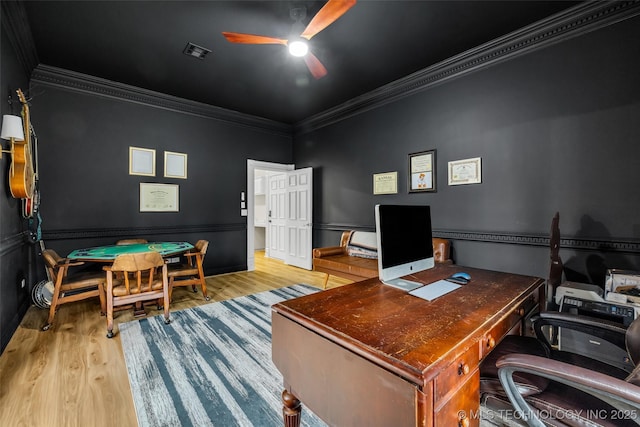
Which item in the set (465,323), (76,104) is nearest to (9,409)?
(465,323)

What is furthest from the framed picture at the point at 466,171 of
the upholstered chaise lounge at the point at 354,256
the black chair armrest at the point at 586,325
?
the black chair armrest at the point at 586,325

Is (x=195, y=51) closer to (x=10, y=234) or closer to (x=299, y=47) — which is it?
(x=299, y=47)

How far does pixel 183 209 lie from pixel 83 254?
169 cm

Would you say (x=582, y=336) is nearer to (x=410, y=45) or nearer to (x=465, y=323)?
(x=465, y=323)

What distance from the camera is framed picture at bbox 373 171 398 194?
4.10 meters

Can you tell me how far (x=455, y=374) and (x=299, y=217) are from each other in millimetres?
4713

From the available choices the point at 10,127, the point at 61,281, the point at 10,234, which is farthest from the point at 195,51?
the point at 61,281

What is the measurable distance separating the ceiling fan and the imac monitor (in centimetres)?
150

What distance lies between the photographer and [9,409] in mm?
1625

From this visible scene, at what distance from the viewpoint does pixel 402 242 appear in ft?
4.99

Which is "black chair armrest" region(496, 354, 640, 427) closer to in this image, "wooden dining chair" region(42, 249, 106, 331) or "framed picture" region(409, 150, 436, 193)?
"framed picture" region(409, 150, 436, 193)

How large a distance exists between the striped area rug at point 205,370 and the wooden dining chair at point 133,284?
11.8 inches

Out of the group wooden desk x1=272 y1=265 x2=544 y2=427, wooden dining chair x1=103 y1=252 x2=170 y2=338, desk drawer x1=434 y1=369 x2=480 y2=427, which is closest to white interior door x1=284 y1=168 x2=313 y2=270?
wooden dining chair x1=103 y1=252 x2=170 y2=338

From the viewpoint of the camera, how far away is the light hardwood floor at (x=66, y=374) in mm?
1587
